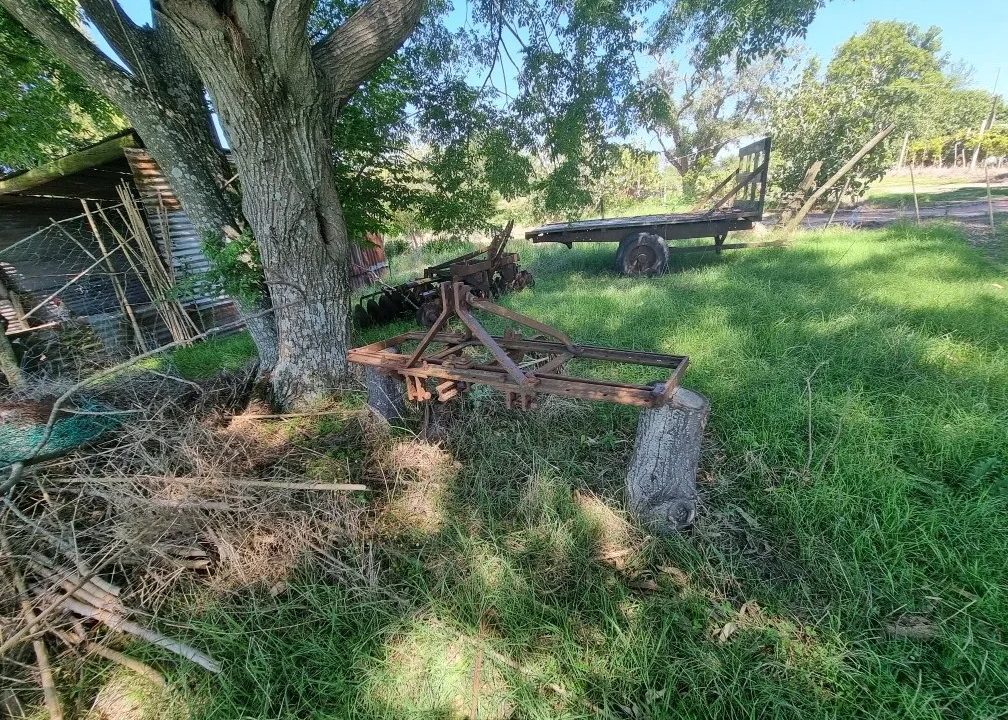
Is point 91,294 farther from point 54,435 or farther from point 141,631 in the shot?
point 141,631

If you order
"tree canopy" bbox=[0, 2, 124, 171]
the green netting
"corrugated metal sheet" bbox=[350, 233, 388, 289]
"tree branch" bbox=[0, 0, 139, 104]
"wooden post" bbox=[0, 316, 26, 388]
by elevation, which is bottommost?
the green netting

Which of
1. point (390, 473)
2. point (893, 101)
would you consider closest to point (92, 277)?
point (390, 473)

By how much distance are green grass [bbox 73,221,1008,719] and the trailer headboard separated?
5.10 meters

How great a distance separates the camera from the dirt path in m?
9.46

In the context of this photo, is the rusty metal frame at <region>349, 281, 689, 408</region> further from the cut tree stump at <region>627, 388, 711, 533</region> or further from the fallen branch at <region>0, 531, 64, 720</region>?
the fallen branch at <region>0, 531, 64, 720</region>

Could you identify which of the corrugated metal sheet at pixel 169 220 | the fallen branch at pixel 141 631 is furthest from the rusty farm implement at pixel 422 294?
the fallen branch at pixel 141 631

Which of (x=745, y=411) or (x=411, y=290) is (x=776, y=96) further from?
(x=745, y=411)

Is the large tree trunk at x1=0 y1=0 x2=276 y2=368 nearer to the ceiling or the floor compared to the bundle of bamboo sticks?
nearer to the ceiling

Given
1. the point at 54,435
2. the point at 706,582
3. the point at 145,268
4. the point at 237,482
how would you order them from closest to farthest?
the point at 706,582 < the point at 237,482 < the point at 54,435 < the point at 145,268

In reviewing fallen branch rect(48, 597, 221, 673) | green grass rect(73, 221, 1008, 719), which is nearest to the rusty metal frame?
green grass rect(73, 221, 1008, 719)

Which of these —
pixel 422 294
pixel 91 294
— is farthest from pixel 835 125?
pixel 91 294

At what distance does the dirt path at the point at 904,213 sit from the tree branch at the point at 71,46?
41.7ft

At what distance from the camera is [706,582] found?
1.91 meters

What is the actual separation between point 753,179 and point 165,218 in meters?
9.73
